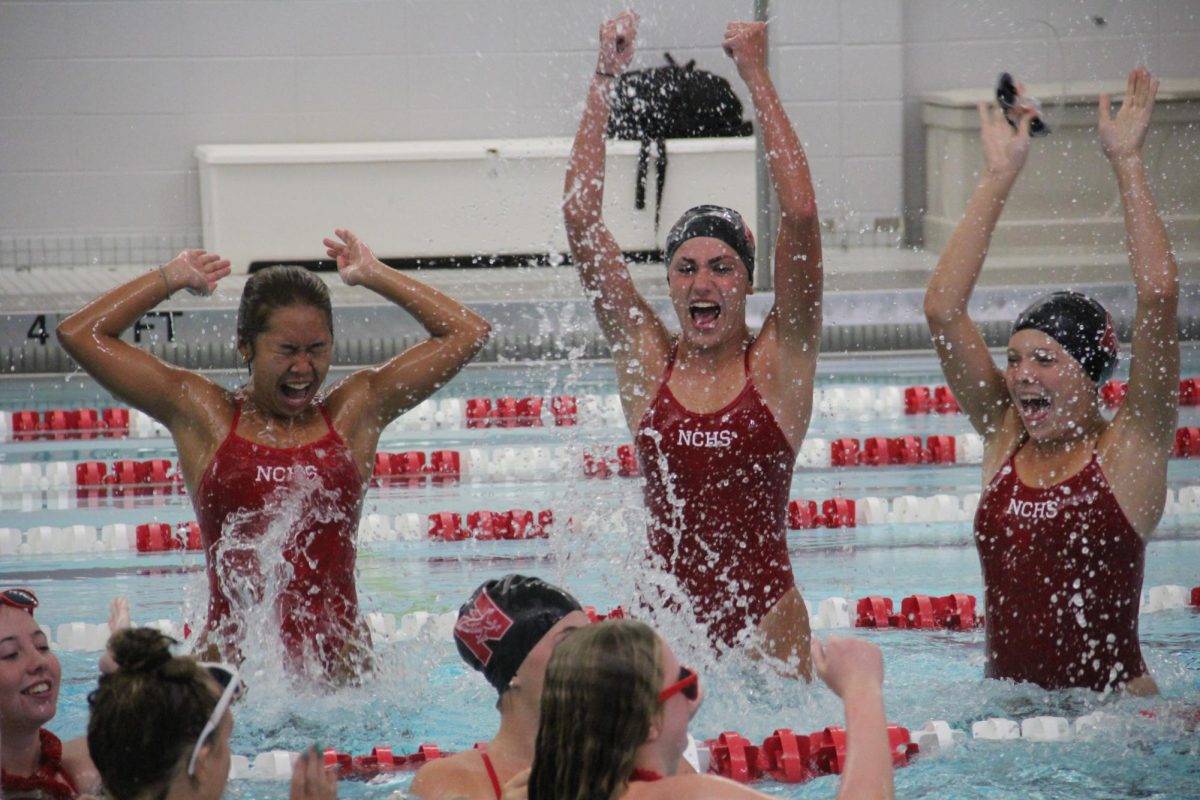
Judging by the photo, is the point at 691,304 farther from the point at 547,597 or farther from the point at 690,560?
the point at 547,597

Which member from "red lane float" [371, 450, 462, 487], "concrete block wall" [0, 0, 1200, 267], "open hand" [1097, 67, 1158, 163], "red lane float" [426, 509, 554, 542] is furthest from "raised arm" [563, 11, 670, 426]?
"concrete block wall" [0, 0, 1200, 267]

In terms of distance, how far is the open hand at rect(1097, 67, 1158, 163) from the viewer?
3.19m

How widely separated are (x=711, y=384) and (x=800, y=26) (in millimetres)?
8350

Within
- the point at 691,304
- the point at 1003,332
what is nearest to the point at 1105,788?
the point at 691,304

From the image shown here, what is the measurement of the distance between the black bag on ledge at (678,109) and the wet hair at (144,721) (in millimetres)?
9072

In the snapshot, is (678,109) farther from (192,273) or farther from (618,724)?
(618,724)

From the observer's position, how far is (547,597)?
2.62 meters

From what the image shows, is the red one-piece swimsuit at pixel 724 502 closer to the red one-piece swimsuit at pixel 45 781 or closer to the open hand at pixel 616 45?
the open hand at pixel 616 45

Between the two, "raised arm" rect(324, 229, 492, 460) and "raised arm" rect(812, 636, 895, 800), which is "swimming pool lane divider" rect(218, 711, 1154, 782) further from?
"raised arm" rect(812, 636, 895, 800)

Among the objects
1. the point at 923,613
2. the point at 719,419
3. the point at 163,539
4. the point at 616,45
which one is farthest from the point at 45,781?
the point at 163,539

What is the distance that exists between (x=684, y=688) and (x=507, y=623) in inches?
23.0

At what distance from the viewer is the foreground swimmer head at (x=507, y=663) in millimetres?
2504

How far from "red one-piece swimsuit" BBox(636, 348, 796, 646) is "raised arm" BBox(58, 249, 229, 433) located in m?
0.97

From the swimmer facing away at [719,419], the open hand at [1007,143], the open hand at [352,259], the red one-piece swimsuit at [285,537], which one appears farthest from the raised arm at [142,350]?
the open hand at [1007,143]
